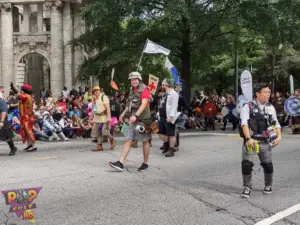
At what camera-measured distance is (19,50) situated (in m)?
32.3

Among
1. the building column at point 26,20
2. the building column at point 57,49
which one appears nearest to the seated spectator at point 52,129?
the building column at point 57,49

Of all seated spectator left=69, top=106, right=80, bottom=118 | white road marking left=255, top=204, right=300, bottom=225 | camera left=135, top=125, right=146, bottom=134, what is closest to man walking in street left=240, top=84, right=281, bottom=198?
white road marking left=255, top=204, right=300, bottom=225

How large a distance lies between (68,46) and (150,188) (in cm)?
2565

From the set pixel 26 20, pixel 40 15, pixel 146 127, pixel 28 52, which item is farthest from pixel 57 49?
pixel 146 127

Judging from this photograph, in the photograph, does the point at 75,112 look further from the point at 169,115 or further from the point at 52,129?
the point at 169,115

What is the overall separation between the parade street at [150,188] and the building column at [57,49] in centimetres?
2132

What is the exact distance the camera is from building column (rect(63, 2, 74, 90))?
30953 mm

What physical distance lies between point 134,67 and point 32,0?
15435 mm

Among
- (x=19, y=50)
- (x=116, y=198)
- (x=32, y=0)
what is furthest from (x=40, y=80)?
(x=116, y=198)

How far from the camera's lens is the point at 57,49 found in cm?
3086

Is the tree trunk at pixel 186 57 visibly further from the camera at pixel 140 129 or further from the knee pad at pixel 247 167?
the knee pad at pixel 247 167

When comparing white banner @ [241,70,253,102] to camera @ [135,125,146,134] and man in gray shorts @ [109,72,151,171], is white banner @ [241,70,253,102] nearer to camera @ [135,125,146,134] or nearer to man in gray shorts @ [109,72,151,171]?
man in gray shorts @ [109,72,151,171]

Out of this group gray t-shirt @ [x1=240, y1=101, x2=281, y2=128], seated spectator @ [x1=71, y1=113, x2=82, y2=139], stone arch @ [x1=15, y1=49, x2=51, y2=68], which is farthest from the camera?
stone arch @ [x1=15, y1=49, x2=51, y2=68]

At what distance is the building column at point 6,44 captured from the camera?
30.8m
